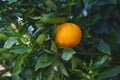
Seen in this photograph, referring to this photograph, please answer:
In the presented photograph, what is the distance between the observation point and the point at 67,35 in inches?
46.3

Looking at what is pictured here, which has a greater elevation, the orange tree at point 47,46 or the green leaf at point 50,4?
the green leaf at point 50,4

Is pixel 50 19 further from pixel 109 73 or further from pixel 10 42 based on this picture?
pixel 109 73

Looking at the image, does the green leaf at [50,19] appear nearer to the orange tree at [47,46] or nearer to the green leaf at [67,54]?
the orange tree at [47,46]

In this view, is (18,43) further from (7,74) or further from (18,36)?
(7,74)

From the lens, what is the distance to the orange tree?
1.17 meters

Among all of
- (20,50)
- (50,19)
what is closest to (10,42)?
(20,50)

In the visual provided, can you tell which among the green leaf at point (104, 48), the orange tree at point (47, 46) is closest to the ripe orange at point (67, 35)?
the orange tree at point (47, 46)

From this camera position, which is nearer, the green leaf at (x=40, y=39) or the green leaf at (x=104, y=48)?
the green leaf at (x=40, y=39)

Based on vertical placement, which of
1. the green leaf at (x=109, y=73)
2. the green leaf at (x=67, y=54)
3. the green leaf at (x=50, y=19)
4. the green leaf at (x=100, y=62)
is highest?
the green leaf at (x=50, y=19)

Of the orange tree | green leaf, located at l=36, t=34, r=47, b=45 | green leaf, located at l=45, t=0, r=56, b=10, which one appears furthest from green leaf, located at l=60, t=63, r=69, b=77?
green leaf, located at l=45, t=0, r=56, b=10

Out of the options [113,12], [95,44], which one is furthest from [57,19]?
[113,12]

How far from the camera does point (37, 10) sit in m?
1.34

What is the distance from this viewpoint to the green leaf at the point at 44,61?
115 cm

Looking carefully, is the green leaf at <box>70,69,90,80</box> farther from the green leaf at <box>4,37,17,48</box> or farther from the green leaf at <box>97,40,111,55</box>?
the green leaf at <box>4,37,17,48</box>
